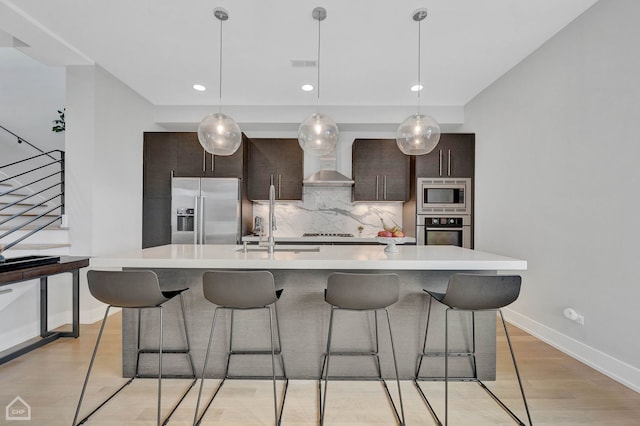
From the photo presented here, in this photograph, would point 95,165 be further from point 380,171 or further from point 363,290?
point 380,171

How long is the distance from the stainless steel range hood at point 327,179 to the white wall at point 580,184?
2.09 meters

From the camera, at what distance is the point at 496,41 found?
112 inches

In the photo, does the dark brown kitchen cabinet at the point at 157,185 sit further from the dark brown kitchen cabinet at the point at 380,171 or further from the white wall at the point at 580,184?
the white wall at the point at 580,184

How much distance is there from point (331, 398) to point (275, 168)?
11.1 ft

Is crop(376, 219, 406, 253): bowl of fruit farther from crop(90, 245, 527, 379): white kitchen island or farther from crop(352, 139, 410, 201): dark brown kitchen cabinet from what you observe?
crop(352, 139, 410, 201): dark brown kitchen cabinet

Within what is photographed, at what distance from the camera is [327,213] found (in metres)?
5.05

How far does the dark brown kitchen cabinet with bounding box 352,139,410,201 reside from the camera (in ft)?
15.1

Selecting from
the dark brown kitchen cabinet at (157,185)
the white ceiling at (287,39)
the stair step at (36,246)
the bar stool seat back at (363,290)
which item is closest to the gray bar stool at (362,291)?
the bar stool seat back at (363,290)

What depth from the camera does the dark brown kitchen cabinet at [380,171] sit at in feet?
15.1

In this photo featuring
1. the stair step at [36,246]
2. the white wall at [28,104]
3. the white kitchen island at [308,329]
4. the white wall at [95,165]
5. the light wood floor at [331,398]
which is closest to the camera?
the light wood floor at [331,398]

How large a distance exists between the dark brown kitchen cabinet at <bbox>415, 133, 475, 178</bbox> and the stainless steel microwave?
93mm

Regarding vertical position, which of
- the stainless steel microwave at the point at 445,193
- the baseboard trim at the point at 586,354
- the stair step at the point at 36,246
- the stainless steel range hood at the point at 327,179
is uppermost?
the stainless steel range hood at the point at 327,179

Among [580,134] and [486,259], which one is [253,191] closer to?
[486,259]

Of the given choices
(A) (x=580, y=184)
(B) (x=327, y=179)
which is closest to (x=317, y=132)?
(B) (x=327, y=179)
